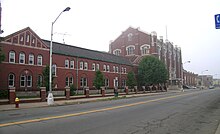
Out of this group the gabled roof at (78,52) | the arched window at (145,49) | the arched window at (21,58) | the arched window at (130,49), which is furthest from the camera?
the arched window at (130,49)

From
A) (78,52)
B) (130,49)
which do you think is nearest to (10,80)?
(78,52)

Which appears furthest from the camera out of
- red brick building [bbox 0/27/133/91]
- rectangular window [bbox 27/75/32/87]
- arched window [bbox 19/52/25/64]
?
rectangular window [bbox 27/75/32/87]

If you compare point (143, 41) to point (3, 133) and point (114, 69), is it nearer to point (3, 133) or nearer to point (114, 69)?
point (114, 69)

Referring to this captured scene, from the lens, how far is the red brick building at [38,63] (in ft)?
121

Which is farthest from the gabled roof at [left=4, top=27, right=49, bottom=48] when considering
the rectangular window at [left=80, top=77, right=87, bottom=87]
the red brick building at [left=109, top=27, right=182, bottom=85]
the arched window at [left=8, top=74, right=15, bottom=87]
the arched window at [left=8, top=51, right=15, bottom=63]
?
the red brick building at [left=109, top=27, right=182, bottom=85]

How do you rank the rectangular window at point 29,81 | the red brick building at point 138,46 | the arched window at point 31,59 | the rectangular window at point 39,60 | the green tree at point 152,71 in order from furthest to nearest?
1. the red brick building at point 138,46
2. the green tree at point 152,71
3. the rectangular window at point 39,60
4. the arched window at point 31,59
5. the rectangular window at point 29,81

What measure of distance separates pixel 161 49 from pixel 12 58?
194ft

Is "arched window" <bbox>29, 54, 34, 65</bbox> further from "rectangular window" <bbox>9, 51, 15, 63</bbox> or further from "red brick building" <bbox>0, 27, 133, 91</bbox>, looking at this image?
"rectangular window" <bbox>9, 51, 15, 63</bbox>

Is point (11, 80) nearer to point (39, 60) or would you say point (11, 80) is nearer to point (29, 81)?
point (29, 81)

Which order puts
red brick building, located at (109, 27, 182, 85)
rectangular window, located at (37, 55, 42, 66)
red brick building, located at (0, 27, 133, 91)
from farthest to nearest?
red brick building, located at (109, 27, 182, 85), rectangular window, located at (37, 55, 42, 66), red brick building, located at (0, 27, 133, 91)

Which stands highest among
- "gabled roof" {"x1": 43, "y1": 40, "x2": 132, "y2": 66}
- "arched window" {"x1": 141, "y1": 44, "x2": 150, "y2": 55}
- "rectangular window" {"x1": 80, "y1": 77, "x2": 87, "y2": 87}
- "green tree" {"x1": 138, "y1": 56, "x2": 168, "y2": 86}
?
"arched window" {"x1": 141, "y1": 44, "x2": 150, "y2": 55}

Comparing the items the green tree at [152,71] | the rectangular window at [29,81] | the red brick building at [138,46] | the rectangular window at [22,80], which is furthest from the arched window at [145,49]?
the rectangular window at [22,80]

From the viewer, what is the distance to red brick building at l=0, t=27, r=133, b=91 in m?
36.8

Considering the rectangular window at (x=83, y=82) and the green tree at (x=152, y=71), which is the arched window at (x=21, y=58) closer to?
the rectangular window at (x=83, y=82)
